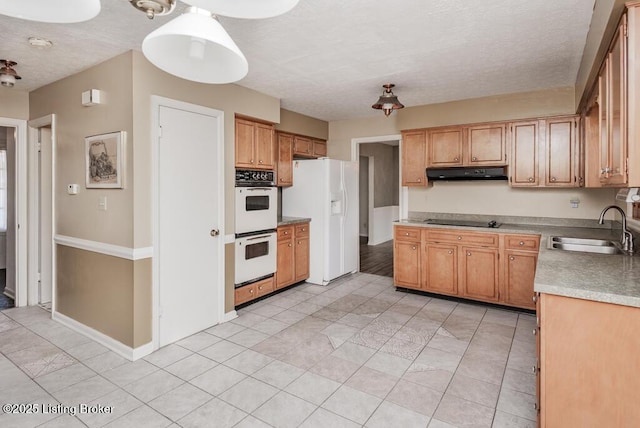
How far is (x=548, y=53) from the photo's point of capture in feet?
9.56

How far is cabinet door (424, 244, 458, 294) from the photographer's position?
13.7 feet

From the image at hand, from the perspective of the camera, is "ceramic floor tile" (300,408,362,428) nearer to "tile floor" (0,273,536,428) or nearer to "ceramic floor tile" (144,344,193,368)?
"tile floor" (0,273,536,428)

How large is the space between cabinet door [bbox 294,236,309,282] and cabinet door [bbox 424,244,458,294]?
1.63 metres

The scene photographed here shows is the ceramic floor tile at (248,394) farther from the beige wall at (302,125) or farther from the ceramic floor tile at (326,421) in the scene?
the beige wall at (302,125)

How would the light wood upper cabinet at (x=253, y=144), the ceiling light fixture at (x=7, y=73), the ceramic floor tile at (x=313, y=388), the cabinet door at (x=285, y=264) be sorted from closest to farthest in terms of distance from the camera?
the ceramic floor tile at (x=313, y=388) → the ceiling light fixture at (x=7, y=73) → the light wood upper cabinet at (x=253, y=144) → the cabinet door at (x=285, y=264)

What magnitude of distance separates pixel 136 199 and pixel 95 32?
3.93ft

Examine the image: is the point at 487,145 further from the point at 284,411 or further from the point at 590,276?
the point at 284,411

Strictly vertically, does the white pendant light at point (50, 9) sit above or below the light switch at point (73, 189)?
above

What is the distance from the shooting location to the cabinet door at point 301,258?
482 cm

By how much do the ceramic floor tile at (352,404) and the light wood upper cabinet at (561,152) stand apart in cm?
315

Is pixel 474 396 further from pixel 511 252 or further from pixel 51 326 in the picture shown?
pixel 51 326

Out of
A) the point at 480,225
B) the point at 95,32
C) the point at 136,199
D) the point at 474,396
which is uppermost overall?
the point at 95,32

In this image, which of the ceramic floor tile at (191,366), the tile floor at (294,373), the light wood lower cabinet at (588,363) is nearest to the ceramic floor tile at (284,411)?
the tile floor at (294,373)

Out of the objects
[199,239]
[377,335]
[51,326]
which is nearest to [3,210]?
[51,326]
